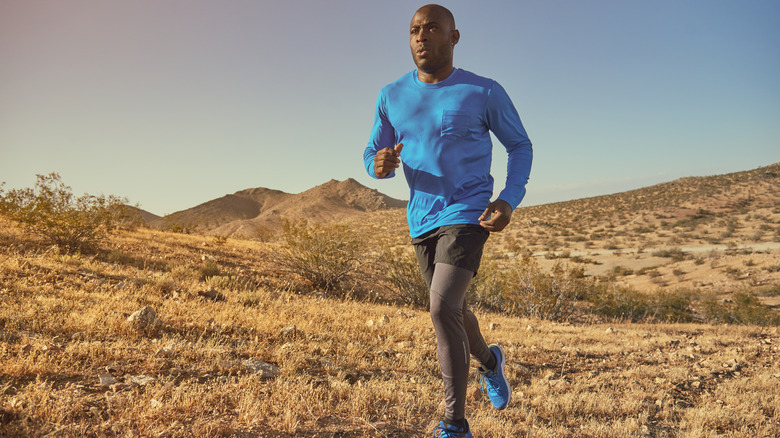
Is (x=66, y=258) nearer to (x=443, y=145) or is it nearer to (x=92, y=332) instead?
(x=92, y=332)

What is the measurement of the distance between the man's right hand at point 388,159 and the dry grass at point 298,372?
1.57 metres

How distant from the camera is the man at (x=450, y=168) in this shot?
7.69 feet

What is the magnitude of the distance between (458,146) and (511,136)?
33 cm

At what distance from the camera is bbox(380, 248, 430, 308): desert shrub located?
9.93 metres

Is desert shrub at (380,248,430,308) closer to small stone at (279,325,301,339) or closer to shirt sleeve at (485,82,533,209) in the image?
small stone at (279,325,301,339)

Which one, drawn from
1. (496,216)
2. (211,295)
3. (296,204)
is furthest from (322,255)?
(296,204)

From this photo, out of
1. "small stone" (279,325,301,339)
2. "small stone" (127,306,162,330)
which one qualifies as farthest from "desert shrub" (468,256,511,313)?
"small stone" (127,306,162,330)

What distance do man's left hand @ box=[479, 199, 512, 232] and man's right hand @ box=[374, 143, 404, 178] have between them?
0.58 m

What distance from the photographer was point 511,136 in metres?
2.56

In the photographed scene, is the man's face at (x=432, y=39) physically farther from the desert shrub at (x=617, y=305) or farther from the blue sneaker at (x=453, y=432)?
the desert shrub at (x=617, y=305)

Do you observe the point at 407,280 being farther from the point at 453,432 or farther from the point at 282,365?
the point at 453,432

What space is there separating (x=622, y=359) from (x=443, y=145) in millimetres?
4426

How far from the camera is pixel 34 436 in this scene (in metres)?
2.22

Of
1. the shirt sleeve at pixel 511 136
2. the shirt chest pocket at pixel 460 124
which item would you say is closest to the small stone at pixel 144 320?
the shirt chest pocket at pixel 460 124
